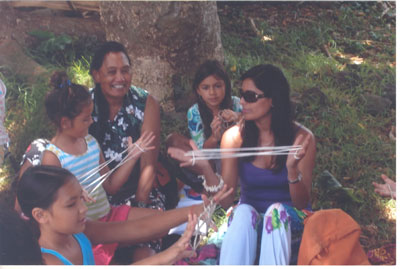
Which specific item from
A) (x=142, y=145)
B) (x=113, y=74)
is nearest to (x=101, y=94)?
(x=113, y=74)

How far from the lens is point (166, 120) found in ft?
10.1

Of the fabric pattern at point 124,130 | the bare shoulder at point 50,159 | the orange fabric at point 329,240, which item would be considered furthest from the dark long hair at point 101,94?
the orange fabric at point 329,240

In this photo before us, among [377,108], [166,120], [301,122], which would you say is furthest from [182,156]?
[377,108]

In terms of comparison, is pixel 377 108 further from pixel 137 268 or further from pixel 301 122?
pixel 137 268

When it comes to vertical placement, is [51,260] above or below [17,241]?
below

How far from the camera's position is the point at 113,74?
288cm

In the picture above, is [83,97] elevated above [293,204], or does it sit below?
above

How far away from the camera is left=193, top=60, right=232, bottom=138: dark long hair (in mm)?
2967

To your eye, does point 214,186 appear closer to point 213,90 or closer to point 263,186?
point 263,186

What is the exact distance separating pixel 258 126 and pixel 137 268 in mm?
1038

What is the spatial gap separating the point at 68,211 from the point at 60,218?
0.17ft

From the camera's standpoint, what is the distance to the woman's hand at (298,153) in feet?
9.28

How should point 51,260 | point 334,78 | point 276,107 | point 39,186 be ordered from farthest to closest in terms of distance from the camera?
point 334,78, point 276,107, point 51,260, point 39,186

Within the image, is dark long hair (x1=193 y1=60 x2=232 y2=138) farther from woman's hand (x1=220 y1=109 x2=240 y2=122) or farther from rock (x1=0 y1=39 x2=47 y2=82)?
rock (x1=0 y1=39 x2=47 y2=82)
